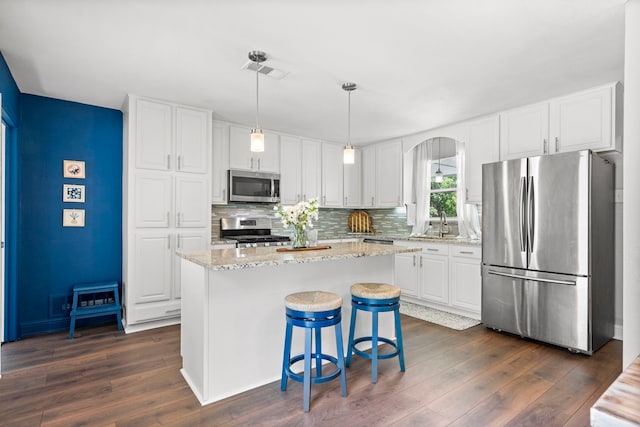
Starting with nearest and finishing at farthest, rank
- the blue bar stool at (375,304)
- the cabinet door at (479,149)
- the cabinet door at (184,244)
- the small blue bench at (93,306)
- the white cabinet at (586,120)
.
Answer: the blue bar stool at (375,304) < the white cabinet at (586,120) < the small blue bench at (93,306) < the cabinet door at (184,244) < the cabinet door at (479,149)

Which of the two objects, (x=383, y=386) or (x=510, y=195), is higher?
(x=510, y=195)

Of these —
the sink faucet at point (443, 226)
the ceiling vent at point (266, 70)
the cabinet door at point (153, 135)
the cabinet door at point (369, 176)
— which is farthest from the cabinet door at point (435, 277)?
the cabinet door at point (153, 135)

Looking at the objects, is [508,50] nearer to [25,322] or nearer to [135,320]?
[135,320]

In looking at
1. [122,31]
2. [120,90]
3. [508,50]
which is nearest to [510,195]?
[508,50]

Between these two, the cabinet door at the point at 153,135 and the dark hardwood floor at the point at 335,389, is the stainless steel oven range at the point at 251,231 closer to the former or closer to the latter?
the cabinet door at the point at 153,135

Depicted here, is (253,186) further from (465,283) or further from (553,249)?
(553,249)

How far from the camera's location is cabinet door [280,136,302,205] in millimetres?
5057

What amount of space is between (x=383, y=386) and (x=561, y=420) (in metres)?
1.03

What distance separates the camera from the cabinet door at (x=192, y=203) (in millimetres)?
3787

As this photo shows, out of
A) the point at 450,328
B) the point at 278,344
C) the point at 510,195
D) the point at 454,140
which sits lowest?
the point at 450,328

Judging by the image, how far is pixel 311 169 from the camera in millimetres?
5383

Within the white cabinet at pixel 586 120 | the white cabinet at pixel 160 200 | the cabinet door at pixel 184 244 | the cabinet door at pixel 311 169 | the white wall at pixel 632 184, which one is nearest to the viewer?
the white wall at pixel 632 184

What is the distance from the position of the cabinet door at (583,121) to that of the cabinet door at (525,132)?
0.08 m

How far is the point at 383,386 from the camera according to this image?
238cm
